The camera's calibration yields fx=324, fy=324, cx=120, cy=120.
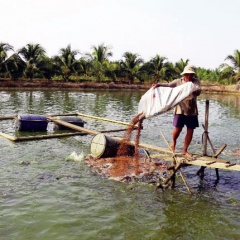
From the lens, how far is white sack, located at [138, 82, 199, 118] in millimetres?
6267

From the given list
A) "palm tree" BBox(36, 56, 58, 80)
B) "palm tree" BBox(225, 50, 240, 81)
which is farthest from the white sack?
"palm tree" BBox(225, 50, 240, 81)

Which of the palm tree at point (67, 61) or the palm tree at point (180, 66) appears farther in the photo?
the palm tree at point (180, 66)

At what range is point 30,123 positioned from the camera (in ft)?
A: 40.5

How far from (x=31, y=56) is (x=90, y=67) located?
24.9 ft

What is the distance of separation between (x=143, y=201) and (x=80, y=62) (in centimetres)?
3567

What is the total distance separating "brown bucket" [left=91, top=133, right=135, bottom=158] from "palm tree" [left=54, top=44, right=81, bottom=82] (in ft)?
105

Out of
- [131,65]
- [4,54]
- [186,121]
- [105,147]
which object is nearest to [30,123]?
[105,147]

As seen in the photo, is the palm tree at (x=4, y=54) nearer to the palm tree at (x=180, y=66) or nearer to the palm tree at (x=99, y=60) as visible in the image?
the palm tree at (x=99, y=60)

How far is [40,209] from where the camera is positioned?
548cm

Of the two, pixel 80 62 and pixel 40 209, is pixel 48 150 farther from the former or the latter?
pixel 80 62

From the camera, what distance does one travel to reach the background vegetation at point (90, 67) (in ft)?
118

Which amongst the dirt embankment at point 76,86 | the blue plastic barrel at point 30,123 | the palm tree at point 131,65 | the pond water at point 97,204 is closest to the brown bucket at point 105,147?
the pond water at point 97,204

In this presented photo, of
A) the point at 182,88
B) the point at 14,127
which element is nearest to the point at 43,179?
the point at 182,88

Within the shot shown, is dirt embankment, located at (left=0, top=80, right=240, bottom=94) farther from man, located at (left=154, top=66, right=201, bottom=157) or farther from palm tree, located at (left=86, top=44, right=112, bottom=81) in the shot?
man, located at (left=154, top=66, right=201, bottom=157)
